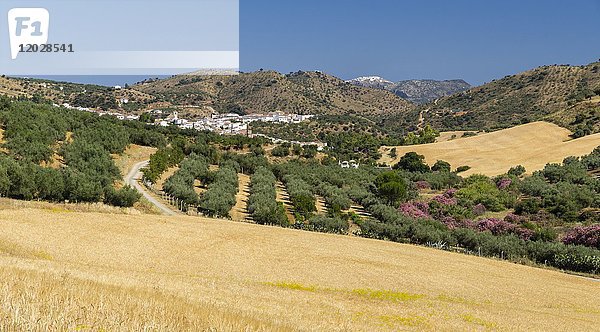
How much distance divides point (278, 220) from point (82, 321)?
3788 centimetres

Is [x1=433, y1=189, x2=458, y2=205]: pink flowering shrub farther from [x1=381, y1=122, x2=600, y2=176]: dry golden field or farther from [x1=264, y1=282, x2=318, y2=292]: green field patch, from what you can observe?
[x1=264, y1=282, x2=318, y2=292]: green field patch

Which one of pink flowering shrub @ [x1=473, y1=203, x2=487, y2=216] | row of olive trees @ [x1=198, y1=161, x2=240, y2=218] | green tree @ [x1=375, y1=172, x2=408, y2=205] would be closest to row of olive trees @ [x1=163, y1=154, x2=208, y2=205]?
row of olive trees @ [x1=198, y1=161, x2=240, y2=218]

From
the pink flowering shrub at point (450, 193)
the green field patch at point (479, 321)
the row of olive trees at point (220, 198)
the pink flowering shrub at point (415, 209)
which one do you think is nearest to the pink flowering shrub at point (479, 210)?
the pink flowering shrub at point (415, 209)

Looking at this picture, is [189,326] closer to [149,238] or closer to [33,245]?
[33,245]

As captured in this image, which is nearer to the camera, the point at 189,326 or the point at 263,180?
the point at 189,326

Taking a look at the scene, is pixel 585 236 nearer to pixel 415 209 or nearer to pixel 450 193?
pixel 415 209

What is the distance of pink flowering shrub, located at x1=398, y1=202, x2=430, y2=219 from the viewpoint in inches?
2086

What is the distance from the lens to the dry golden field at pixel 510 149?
256 ft

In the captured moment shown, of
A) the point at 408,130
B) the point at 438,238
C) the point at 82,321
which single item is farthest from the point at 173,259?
the point at 408,130

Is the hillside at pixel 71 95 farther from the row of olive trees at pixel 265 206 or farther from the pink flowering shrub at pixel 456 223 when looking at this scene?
the pink flowering shrub at pixel 456 223

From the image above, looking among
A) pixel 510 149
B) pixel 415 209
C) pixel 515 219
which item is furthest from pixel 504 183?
pixel 510 149

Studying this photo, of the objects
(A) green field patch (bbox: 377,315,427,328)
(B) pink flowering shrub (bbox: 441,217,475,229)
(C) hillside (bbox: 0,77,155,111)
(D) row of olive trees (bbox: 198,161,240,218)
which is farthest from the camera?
(C) hillside (bbox: 0,77,155,111)

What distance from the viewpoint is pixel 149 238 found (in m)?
27.1

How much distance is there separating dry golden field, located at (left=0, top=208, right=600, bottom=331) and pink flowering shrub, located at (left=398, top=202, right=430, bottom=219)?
17.9 meters
